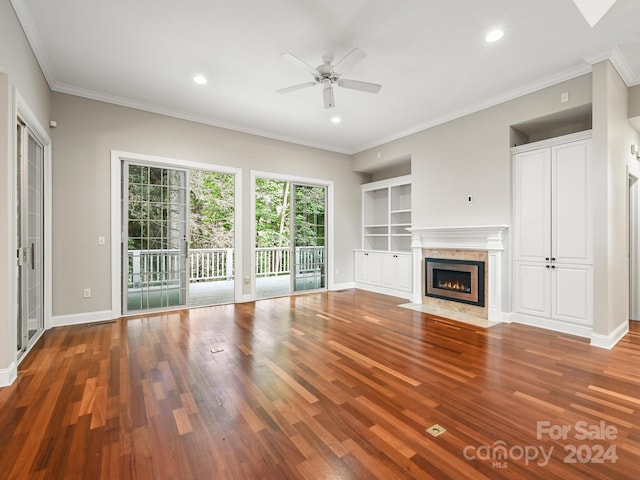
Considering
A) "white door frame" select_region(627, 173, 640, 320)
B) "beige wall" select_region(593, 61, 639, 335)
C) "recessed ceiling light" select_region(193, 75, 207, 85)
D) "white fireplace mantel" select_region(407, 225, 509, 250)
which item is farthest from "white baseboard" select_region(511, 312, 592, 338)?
"recessed ceiling light" select_region(193, 75, 207, 85)

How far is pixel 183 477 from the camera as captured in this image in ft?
4.83

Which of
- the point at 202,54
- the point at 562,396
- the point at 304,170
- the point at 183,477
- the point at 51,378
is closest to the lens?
the point at 183,477

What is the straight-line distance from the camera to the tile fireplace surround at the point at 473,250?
4297 millimetres

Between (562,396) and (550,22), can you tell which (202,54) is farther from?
(562,396)

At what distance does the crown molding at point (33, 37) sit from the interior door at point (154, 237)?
1308mm

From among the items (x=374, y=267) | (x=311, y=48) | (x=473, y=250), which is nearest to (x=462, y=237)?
(x=473, y=250)

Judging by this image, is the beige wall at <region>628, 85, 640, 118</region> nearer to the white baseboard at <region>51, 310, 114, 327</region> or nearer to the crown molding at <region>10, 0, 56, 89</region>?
the crown molding at <region>10, 0, 56, 89</region>

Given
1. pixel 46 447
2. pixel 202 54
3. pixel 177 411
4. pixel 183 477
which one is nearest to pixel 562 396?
pixel 183 477

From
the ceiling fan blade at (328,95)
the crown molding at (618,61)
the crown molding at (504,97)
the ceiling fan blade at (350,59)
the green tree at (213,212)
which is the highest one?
the crown molding at (504,97)

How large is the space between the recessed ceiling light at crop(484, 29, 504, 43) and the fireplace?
290cm

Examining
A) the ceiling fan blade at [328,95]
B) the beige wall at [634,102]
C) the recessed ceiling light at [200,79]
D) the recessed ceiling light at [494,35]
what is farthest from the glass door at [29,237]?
the beige wall at [634,102]

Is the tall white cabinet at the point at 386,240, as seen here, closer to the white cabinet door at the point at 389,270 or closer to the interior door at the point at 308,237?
the white cabinet door at the point at 389,270

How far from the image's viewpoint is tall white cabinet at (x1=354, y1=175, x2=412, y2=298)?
6.04m

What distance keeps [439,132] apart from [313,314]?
3.79m
